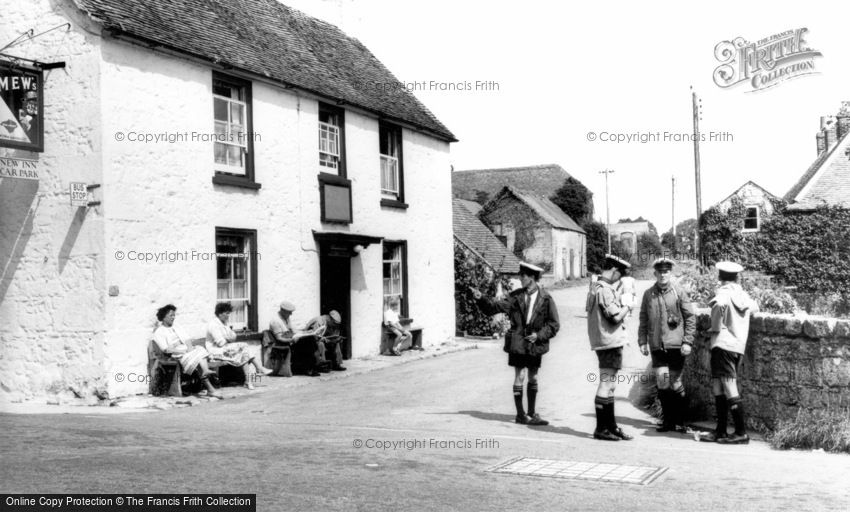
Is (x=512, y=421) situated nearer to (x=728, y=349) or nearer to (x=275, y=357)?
(x=728, y=349)

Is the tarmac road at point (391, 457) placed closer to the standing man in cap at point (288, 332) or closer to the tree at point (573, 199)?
the standing man in cap at point (288, 332)

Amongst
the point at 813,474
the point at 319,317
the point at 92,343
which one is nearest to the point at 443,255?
the point at 319,317

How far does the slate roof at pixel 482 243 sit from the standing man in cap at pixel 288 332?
513 inches

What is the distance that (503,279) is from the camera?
26375 millimetres

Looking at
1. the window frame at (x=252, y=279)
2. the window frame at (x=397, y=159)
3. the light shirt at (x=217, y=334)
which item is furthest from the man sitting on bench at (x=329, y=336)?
the window frame at (x=397, y=159)

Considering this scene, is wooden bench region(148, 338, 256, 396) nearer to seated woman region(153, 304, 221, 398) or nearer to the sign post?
seated woman region(153, 304, 221, 398)

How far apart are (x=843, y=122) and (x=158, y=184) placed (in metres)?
39.4

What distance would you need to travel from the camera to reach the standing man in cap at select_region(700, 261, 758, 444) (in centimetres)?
885

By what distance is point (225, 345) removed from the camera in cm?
1380

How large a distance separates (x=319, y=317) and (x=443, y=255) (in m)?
6.85

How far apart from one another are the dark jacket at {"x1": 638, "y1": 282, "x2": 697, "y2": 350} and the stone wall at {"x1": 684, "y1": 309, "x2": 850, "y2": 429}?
27.7 inches

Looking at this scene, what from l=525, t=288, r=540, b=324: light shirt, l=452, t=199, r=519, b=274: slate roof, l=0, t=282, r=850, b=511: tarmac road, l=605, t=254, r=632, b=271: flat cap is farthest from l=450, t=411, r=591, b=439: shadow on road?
l=452, t=199, r=519, b=274: slate roof

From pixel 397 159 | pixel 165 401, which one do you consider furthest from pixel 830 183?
pixel 165 401

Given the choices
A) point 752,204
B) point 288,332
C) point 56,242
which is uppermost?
point 752,204
